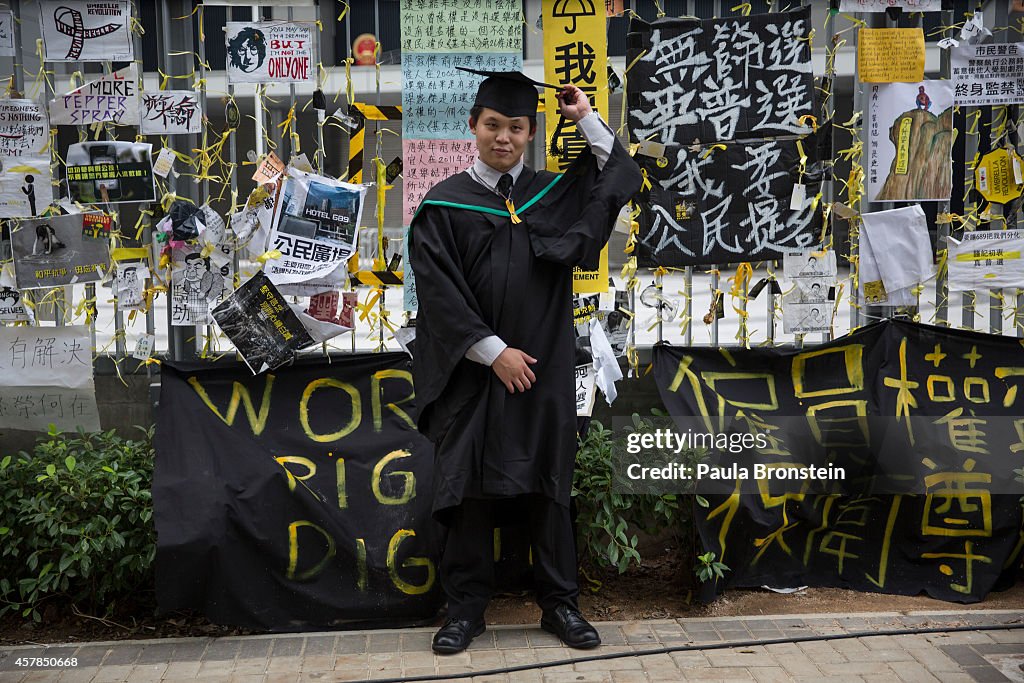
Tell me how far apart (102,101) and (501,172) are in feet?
6.09

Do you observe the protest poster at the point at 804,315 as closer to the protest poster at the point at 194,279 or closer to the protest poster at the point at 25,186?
the protest poster at the point at 194,279

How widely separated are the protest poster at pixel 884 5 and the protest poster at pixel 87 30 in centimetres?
317

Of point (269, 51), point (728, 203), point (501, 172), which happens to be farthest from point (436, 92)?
point (728, 203)

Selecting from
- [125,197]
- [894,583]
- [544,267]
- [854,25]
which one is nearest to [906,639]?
[894,583]

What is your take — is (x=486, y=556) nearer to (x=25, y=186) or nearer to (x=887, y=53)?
(x=25, y=186)

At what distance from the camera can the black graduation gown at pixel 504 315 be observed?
159 inches

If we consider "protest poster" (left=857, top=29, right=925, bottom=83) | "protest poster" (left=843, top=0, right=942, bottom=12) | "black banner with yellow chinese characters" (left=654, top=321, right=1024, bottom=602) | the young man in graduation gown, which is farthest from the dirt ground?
"protest poster" (left=843, top=0, right=942, bottom=12)

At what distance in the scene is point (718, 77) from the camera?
16.0 ft

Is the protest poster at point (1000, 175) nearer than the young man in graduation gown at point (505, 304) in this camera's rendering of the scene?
No

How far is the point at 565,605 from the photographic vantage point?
169 inches

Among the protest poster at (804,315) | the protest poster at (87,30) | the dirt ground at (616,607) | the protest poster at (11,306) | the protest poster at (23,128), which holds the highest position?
the protest poster at (87,30)

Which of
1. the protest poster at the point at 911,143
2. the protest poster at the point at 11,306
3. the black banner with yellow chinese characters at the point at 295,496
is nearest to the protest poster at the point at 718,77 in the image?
the protest poster at the point at 911,143

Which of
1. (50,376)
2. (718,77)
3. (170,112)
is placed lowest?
(50,376)

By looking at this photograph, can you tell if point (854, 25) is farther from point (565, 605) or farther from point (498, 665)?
point (498, 665)
